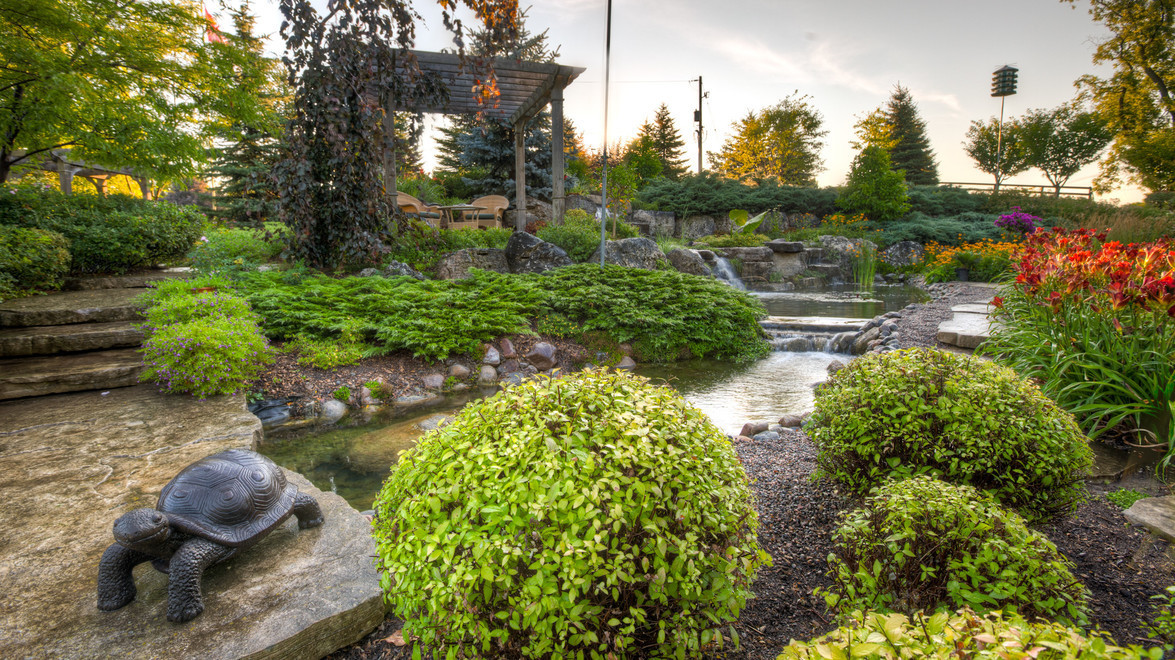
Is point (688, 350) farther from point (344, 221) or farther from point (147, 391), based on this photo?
point (147, 391)

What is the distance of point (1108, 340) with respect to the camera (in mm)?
2891

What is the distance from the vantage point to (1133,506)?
2.15m

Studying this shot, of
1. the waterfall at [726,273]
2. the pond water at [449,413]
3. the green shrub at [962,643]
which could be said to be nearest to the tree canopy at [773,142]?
the waterfall at [726,273]

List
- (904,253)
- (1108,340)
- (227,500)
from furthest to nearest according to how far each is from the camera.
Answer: (904,253), (1108,340), (227,500)

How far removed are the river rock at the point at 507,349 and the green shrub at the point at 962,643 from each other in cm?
526

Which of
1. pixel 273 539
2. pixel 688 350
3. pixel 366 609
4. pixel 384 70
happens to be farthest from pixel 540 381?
pixel 384 70

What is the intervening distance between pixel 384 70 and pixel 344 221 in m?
2.18

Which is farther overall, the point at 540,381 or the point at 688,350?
the point at 688,350

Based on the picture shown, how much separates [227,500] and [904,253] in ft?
61.5

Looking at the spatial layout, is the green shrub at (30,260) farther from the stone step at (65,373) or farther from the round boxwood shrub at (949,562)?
the round boxwood shrub at (949,562)

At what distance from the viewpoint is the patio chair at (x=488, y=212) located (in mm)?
13367

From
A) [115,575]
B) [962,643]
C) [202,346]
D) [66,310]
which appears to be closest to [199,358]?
[202,346]

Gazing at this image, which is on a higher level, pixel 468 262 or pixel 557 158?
pixel 557 158

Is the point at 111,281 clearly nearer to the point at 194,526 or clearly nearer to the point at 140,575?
the point at 140,575
